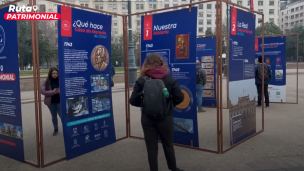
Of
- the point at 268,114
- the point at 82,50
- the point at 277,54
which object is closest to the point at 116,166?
the point at 82,50

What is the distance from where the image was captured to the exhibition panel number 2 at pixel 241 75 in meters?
Answer: 5.86

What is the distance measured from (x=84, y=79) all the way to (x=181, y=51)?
1.89 metres

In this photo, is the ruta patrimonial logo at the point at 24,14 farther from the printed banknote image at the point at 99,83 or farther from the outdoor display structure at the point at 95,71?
the printed banknote image at the point at 99,83

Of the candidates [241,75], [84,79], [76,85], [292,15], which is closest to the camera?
[76,85]

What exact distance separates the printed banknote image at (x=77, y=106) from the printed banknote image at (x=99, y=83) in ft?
1.02

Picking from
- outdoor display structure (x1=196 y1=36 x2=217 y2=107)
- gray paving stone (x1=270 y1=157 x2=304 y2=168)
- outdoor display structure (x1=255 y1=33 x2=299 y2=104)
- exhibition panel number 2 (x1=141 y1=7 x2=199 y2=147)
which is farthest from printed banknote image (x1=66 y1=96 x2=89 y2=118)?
outdoor display structure (x1=255 y1=33 x2=299 y2=104)

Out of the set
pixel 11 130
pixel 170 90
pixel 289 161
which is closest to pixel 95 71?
pixel 11 130

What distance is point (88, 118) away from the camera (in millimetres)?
5719

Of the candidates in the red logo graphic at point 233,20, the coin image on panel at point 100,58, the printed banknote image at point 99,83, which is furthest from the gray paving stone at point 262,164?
the coin image on panel at point 100,58

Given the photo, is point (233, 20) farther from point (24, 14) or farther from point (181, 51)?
point (24, 14)

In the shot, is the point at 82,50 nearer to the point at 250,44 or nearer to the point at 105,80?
the point at 105,80

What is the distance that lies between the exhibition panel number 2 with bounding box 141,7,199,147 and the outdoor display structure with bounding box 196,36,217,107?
16.4 feet

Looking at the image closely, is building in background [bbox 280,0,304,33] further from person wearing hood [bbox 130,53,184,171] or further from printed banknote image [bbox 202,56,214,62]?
person wearing hood [bbox 130,53,184,171]

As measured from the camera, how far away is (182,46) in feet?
18.6
